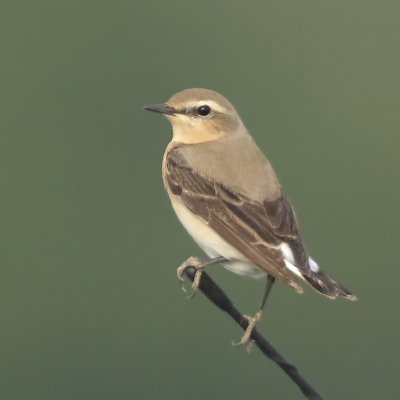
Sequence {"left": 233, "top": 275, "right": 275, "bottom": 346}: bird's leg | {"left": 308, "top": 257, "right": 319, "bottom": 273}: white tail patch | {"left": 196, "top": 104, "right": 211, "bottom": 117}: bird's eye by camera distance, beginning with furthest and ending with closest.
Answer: {"left": 196, "top": 104, "right": 211, "bottom": 117}: bird's eye → {"left": 308, "top": 257, "right": 319, "bottom": 273}: white tail patch → {"left": 233, "top": 275, "right": 275, "bottom": 346}: bird's leg

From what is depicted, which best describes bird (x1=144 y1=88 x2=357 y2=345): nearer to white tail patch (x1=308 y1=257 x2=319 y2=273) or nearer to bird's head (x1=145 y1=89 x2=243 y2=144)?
white tail patch (x1=308 y1=257 x2=319 y2=273)

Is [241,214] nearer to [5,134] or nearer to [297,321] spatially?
[297,321]

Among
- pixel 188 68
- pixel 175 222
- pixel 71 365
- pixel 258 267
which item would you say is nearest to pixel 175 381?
pixel 71 365

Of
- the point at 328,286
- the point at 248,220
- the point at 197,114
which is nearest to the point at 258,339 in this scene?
the point at 328,286

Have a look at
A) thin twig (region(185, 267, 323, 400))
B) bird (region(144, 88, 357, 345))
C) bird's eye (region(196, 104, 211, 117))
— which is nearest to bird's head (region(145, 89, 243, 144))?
bird's eye (region(196, 104, 211, 117))

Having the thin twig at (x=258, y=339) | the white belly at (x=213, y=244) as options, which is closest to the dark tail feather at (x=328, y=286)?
the white belly at (x=213, y=244)

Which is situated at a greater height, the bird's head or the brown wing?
the bird's head

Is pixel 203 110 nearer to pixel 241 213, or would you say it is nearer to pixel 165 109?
pixel 165 109
